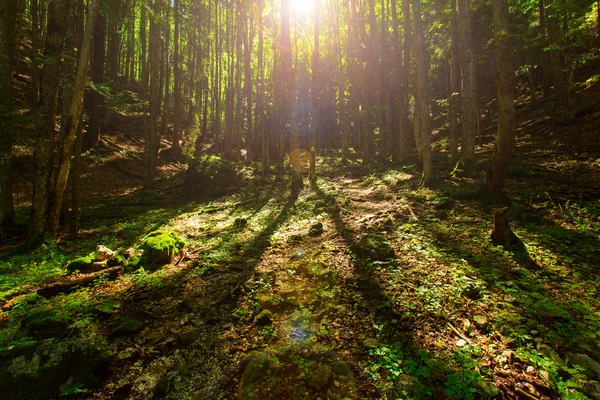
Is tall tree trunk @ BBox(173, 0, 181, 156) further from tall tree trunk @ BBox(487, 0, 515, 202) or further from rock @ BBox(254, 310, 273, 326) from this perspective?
rock @ BBox(254, 310, 273, 326)

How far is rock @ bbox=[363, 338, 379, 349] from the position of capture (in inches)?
135

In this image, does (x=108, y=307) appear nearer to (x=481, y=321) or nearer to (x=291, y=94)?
(x=481, y=321)

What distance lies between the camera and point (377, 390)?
283 cm

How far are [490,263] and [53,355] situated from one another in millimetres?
6493

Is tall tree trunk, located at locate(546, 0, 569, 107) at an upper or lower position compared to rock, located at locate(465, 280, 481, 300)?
upper

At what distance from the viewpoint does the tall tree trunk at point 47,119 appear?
24.7ft

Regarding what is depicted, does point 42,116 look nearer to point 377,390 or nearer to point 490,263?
point 377,390

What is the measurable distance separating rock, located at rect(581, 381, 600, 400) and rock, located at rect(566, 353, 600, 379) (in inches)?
3.9

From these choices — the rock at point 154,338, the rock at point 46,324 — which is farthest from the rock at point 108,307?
the rock at point 154,338

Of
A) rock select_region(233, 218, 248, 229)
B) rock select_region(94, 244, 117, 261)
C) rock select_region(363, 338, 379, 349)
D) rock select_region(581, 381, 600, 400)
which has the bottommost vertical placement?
rock select_region(581, 381, 600, 400)

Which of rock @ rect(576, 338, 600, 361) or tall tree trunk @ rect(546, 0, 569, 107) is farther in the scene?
tall tree trunk @ rect(546, 0, 569, 107)

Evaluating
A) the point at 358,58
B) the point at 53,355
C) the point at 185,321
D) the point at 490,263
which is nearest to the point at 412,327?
the point at 490,263

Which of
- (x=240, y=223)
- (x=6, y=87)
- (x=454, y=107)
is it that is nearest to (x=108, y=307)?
(x=240, y=223)

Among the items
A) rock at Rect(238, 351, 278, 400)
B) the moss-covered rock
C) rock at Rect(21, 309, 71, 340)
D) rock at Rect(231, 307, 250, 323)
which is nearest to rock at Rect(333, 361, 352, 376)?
rock at Rect(238, 351, 278, 400)
